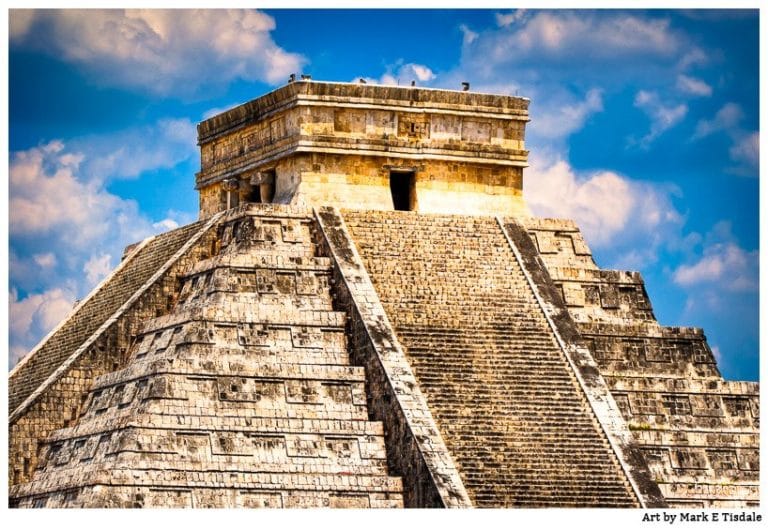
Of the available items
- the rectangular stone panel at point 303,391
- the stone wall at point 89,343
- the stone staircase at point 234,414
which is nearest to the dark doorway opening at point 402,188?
the stone staircase at point 234,414

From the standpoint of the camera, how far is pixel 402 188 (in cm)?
3888

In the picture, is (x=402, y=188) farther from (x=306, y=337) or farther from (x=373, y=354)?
(x=373, y=354)

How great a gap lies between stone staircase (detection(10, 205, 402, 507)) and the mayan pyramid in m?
0.03

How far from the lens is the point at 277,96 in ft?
127

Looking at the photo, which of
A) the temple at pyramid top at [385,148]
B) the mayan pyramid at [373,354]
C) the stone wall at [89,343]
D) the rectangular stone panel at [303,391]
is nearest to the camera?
the mayan pyramid at [373,354]

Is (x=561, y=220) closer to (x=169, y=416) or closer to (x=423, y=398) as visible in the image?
(x=423, y=398)

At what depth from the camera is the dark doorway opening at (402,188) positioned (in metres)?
38.6

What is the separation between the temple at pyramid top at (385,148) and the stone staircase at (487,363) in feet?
2.21

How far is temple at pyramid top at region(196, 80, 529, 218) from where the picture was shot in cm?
3809

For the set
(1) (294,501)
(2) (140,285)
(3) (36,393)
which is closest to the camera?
(1) (294,501)

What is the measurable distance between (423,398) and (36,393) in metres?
5.46

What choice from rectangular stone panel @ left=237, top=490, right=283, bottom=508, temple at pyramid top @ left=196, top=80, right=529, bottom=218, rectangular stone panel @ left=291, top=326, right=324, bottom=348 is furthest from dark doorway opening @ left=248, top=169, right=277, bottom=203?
rectangular stone panel @ left=237, top=490, right=283, bottom=508

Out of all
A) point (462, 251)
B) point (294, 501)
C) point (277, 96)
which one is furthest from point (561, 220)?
point (294, 501)

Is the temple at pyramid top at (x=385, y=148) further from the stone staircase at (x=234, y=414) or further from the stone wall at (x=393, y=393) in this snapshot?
the stone staircase at (x=234, y=414)
